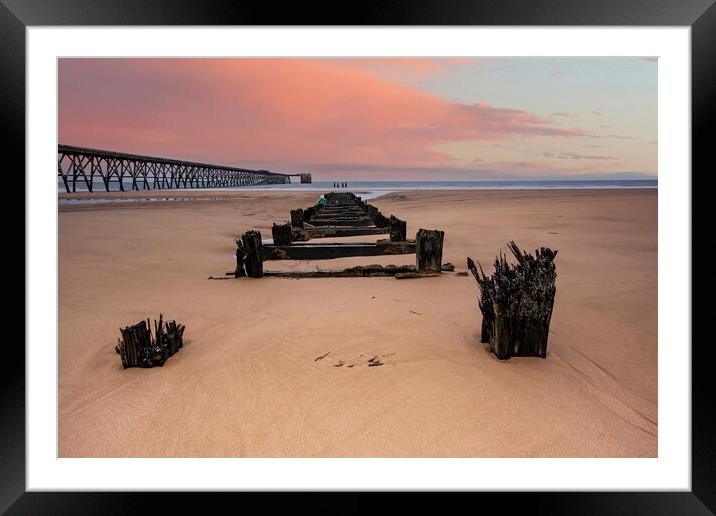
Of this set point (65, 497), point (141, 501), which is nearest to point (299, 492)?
point (141, 501)

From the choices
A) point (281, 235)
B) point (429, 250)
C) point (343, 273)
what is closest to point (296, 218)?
point (281, 235)

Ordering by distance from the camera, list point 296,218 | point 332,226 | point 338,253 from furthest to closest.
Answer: point 332,226 < point 296,218 < point 338,253

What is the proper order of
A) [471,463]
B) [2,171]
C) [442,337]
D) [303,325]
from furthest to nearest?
[303,325]
[442,337]
[471,463]
[2,171]

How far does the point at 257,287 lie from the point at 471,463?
3.63 meters

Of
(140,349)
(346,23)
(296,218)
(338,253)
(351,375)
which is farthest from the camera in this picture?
(296,218)

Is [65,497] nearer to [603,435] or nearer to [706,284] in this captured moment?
[603,435]

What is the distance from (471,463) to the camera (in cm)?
213

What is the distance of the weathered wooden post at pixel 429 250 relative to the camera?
5.77 meters

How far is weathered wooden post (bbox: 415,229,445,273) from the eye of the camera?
18.9 ft

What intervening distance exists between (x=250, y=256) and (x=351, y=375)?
123 inches

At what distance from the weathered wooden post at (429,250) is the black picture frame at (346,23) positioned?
12.5 ft

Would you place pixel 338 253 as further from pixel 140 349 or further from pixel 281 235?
pixel 140 349

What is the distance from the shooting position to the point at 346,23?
1.98 metres

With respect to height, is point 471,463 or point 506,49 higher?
point 506,49
